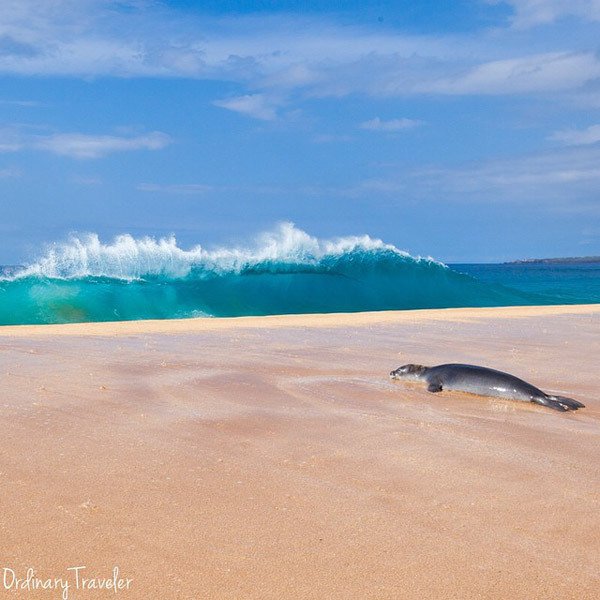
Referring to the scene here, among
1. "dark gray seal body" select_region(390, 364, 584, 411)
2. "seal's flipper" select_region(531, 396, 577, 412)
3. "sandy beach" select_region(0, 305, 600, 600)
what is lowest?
"sandy beach" select_region(0, 305, 600, 600)

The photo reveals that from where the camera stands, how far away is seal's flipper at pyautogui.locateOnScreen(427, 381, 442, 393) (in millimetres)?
6262

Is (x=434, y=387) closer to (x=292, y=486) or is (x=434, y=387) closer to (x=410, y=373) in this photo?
(x=410, y=373)

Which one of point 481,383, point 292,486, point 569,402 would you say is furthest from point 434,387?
point 292,486

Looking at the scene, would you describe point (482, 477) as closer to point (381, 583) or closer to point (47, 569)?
point (381, 583)

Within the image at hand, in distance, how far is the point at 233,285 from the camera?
87.0 ft

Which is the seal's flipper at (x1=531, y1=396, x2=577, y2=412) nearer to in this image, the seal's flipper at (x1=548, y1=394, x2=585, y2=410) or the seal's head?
the seal's flipper at (x1=548, y1=394, x2=585, y2=410)

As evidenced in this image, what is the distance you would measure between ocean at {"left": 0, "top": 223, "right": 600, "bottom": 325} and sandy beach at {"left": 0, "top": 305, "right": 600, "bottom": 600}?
→ 15643 mm

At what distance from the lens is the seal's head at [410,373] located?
666 cm

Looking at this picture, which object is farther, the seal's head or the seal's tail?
the seal's head

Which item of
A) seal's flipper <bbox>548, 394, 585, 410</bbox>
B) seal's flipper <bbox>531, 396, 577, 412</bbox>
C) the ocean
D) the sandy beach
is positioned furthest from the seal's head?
the ocean

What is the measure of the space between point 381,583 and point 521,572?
0.52 metres

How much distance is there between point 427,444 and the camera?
170 inches

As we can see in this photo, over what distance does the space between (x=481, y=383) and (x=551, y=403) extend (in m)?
0.67

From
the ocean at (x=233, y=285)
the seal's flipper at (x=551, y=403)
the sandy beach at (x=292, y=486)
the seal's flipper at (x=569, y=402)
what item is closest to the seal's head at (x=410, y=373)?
the sandy beach at (x=292, y=486)
